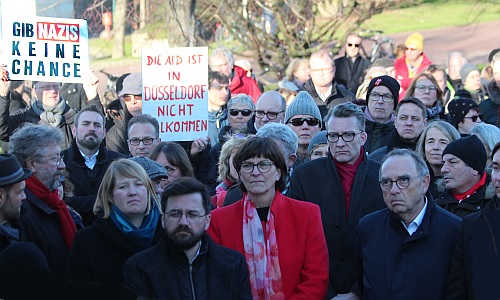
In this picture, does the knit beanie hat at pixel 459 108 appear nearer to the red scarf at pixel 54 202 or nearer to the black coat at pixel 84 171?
the black coat at pixel 84 171

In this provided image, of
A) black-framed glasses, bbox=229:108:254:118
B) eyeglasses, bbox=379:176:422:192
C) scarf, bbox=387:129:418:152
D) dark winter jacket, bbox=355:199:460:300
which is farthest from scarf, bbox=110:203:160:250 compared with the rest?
black-framed glasses, bbox=229:108:254:118

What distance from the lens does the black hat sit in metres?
5.44

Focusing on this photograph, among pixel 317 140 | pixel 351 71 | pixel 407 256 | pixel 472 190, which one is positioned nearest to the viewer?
pixel 407 256

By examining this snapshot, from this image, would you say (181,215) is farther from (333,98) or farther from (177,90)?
(333,98)

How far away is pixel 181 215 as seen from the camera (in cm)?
546

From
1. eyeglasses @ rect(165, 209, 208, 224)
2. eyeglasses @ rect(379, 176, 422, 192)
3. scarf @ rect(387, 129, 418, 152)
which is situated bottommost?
eyeglasses @ rect(165, 209, 208, 224)

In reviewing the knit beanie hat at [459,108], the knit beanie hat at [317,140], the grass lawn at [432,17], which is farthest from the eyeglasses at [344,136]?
the grass lawn at [432,17]

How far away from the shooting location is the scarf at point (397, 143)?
8453 millimetres

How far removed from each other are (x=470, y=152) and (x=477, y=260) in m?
1.68

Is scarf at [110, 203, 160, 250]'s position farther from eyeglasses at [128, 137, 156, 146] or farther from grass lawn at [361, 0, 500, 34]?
grass lawn at [361, 0, 500, 34]

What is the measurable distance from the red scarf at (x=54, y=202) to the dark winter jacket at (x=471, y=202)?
2.75 metres

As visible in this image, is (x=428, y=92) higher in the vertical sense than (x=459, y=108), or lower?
higher

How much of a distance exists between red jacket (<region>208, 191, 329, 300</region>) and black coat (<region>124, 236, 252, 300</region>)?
22.0 inches

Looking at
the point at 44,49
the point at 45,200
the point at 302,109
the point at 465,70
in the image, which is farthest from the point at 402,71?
the point at 45,200
